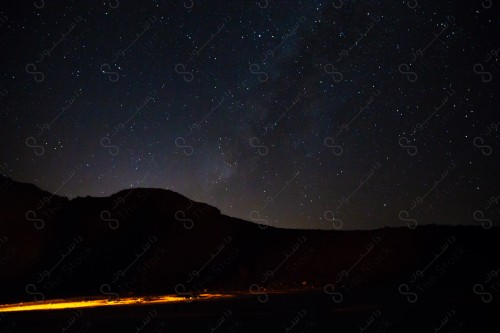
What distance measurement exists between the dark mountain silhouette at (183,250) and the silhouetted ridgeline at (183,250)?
0.43 ft

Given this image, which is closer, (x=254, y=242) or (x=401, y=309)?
(x=401, y=309)

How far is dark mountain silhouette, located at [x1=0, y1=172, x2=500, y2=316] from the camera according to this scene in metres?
49.9

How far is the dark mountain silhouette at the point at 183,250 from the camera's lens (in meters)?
49.9

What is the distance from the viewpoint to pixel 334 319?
40.0 ft

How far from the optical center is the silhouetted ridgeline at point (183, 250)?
49875 millimetres

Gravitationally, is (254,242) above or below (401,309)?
above

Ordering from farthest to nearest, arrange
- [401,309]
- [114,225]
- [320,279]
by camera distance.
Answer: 1. [114,225]
2. [320,279]
3. [401,309]

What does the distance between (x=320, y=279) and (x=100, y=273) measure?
2479 centimetres

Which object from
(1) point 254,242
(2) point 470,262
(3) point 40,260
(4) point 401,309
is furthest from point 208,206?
(4) point 401,309

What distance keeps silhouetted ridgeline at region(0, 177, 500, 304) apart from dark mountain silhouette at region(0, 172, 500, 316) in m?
0.13

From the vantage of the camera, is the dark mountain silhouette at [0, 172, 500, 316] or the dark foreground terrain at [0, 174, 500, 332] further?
the dark mountain silhouette at [0, 172, 500, 316]

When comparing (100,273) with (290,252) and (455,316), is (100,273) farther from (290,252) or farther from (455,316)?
(455,316)

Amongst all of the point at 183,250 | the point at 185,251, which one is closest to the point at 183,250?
the point at 183,250

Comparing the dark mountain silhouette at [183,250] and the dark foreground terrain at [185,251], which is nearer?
the dark foreground terrain at [185,251]
